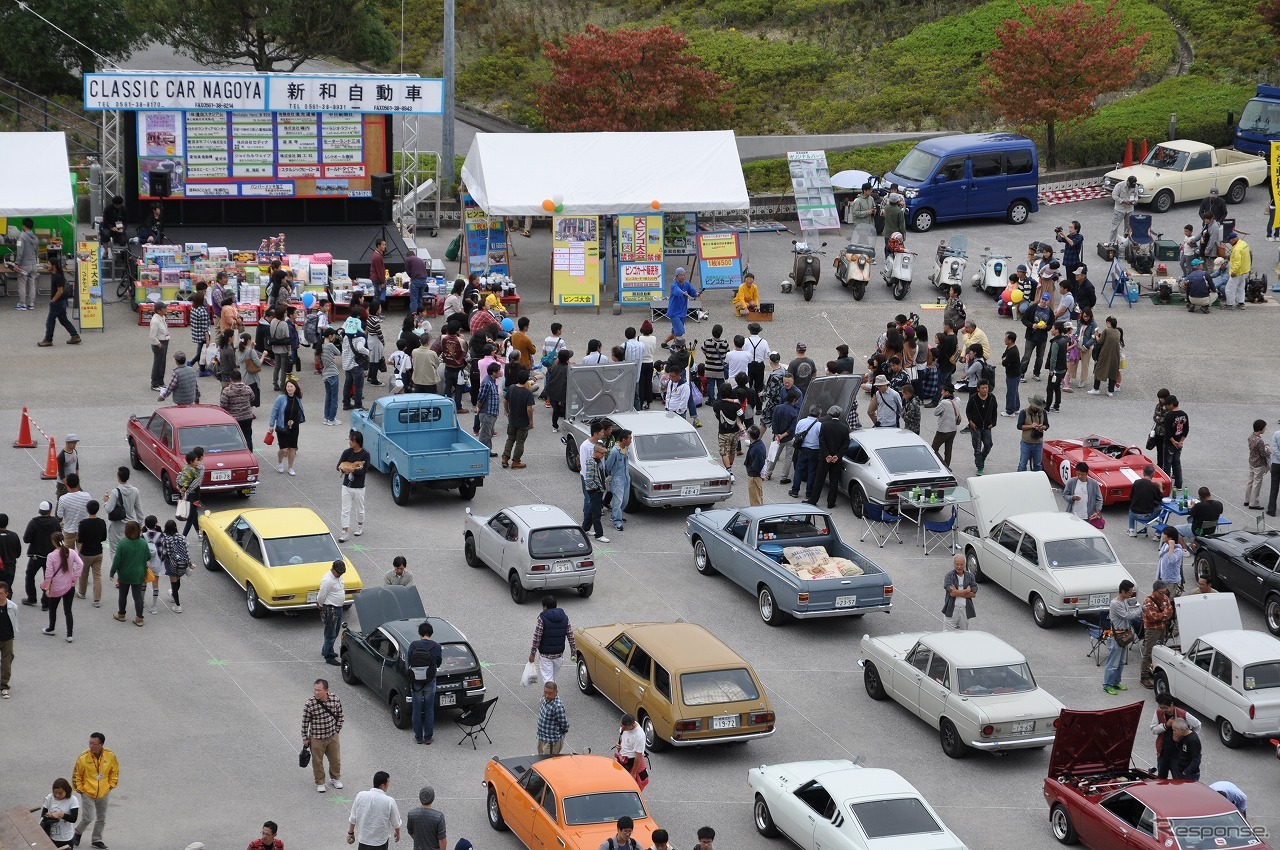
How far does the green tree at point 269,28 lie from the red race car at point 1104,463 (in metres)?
28.4

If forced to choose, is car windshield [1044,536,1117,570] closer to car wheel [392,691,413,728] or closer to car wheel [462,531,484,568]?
car wheel [462,531,484,568]

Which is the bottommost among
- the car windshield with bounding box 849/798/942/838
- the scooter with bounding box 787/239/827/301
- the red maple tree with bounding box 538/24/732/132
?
the car windshield with bounding box 849/798/942/838

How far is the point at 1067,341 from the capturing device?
102 feet

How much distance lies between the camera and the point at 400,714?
1905 cm

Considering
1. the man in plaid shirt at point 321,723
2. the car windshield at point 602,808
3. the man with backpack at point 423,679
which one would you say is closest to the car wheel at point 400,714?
the man with backpack at point 423,679

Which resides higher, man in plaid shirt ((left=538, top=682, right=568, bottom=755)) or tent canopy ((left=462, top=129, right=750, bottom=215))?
tent canopy ((left=462, top=129, right=750, bottom=215))

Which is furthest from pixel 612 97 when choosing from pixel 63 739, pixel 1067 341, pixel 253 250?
pixel 63 739

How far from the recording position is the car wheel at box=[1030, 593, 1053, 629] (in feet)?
74.3

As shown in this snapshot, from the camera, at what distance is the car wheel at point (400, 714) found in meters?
19.0

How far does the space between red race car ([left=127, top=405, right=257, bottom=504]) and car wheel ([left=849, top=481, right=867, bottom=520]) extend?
936 centimetres

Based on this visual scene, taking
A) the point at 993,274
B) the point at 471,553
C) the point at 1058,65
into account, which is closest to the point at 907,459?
the point at 471,553

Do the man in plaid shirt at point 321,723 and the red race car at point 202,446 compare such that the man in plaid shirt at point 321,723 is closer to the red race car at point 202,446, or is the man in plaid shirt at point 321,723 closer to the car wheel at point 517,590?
the car wheel at point 517,590

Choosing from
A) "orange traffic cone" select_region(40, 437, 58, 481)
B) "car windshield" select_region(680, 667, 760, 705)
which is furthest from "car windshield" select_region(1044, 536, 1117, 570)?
"orange traffic cone" select_region(40, 437, 58, 481)

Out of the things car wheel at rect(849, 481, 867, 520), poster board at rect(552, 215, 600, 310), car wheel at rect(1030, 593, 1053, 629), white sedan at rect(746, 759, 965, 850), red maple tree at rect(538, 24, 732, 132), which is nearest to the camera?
white sedan at rect(746, 759, 965, 850)
